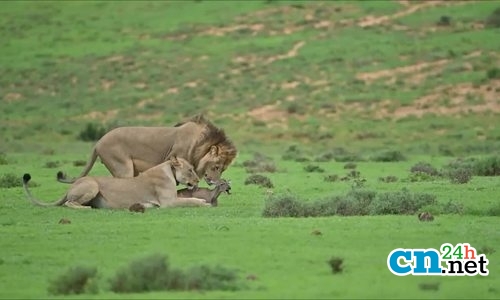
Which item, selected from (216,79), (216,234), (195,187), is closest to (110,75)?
(216,79)

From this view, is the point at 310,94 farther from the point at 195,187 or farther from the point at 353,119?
the point at 195,187

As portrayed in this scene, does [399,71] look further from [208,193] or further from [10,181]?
[208,193]

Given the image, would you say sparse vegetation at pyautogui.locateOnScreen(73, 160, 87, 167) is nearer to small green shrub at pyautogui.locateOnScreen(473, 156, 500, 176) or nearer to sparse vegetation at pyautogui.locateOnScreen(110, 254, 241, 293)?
small green shrub at pyautogui.locateOnScreen(473, 156, 500, 176)

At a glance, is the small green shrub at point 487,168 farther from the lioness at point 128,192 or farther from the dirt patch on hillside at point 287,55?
the dirt patch on hillside at point 287,55

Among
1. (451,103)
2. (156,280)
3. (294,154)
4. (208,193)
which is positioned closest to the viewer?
(156,280)

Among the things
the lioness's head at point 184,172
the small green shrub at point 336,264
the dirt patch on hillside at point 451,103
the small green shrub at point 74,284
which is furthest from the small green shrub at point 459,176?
the dirt patch on hillside at point 451,103

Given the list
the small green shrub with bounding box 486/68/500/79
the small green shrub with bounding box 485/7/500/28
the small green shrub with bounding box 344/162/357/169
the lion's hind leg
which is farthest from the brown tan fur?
the small green shrub with bounding box 485/7/500/28

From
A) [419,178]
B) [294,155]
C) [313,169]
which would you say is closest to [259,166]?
[313,169]

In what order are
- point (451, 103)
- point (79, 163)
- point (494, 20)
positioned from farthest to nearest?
point (494, 20) < point (451, 103) < point (79, 163)

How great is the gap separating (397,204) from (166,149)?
14.1 ft

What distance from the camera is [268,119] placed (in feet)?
168

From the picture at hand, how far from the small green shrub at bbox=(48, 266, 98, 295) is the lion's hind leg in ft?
23.6

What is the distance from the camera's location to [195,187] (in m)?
21.0

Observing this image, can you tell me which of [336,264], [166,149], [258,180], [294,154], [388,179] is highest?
[166,149]
